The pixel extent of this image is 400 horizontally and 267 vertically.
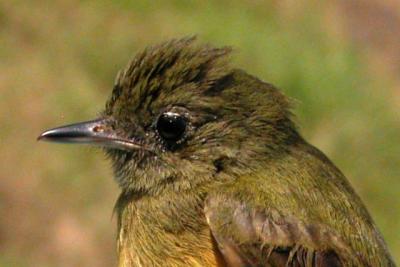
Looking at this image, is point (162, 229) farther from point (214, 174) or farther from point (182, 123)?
point (182, 123)

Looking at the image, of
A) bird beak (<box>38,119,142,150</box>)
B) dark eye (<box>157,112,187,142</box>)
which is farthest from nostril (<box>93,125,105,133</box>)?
dark eye (<box>157,112,187,142</box>)

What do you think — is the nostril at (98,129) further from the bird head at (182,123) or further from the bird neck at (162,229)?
the bird neck at (162,229)

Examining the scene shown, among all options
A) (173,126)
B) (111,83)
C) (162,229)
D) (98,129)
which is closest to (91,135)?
(98,129)

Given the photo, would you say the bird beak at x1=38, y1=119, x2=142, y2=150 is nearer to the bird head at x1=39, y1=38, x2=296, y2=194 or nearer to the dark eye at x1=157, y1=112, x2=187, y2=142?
the bird head at x1=39, y1=38, x2=296, y2=194

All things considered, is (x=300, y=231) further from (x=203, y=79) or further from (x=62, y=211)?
(x=62, y=211)

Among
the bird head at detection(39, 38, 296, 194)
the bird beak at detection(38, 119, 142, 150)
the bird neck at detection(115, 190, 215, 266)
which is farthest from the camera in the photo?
the bird beak at detection(38, 119, 142, 150)

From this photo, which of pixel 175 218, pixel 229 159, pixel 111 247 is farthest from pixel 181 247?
pixel 111 247

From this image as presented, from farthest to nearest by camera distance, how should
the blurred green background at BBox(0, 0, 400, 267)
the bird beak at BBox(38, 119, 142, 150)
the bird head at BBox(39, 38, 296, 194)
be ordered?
the blurred green background at BBox(0, 0, 400, 267)
the bird beak at BBox(38, 119, 142, 150)
the bird head at BBox(39, 38, 296, 194)
